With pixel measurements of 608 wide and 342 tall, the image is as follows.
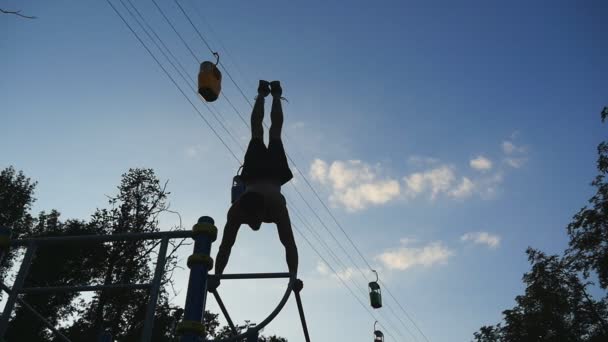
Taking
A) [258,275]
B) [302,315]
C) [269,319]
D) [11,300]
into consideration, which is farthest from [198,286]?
[11,300]

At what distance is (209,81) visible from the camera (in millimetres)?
5410

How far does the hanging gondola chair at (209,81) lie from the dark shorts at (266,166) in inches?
74.8

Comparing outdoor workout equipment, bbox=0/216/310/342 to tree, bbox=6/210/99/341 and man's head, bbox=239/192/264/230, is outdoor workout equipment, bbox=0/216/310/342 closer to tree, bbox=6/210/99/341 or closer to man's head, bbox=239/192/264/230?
man's head, bbox=239/192/264/230

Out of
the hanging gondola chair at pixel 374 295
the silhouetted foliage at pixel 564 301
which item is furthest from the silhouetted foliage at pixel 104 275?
the silhouetted foliage at pixel 564 301

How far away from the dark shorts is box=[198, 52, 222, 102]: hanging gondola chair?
1.90m

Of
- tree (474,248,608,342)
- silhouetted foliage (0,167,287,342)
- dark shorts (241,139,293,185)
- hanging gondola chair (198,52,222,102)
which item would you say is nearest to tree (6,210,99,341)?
silhouetted foliage (0,167,287,342)

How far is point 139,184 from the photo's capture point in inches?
755

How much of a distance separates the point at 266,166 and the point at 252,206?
39 cm

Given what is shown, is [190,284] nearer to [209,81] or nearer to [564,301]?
[209,81]

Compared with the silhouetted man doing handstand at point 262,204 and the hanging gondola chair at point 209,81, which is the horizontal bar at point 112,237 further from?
the hanging gondola chair at point 209,81

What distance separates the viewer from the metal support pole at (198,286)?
2600 millimetres

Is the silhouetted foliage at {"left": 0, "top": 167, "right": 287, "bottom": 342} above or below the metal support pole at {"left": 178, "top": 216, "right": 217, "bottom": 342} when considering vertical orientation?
above

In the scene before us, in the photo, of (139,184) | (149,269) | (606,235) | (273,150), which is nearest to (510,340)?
(606,235)

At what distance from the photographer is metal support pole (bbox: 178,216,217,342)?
2.60 meters
